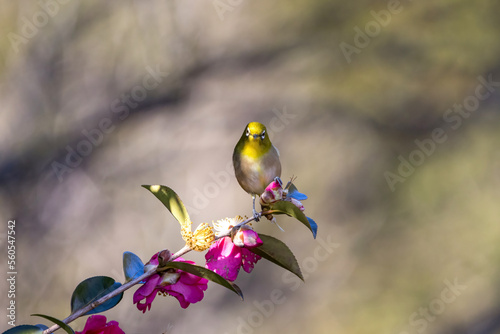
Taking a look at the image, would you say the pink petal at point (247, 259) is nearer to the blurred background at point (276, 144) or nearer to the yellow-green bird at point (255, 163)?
the yellow-green bird at point (255, 163)

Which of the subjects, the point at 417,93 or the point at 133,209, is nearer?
the point at 133,209

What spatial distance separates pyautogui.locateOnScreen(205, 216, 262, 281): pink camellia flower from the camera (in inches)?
19.4

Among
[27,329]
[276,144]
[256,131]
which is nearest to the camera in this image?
[27,329]

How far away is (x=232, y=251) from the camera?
51 centimetres

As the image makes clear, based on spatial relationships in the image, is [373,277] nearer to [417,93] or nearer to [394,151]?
[394,151]

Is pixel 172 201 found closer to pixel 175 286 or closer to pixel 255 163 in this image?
A: pixel 175 286

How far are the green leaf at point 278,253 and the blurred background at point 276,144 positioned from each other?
1536mm

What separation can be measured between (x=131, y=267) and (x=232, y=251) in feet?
0.31

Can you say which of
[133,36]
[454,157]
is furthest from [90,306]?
[454,157]

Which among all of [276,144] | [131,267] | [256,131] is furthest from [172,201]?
[276,144]

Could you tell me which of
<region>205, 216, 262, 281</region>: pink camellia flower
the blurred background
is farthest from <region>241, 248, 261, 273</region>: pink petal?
the blurred background

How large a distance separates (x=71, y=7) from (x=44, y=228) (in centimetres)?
91

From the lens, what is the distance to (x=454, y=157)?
2.40m

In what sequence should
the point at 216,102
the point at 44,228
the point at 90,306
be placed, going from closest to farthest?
the point at 90,306 < the point at 44,228 < the point at 216,102
